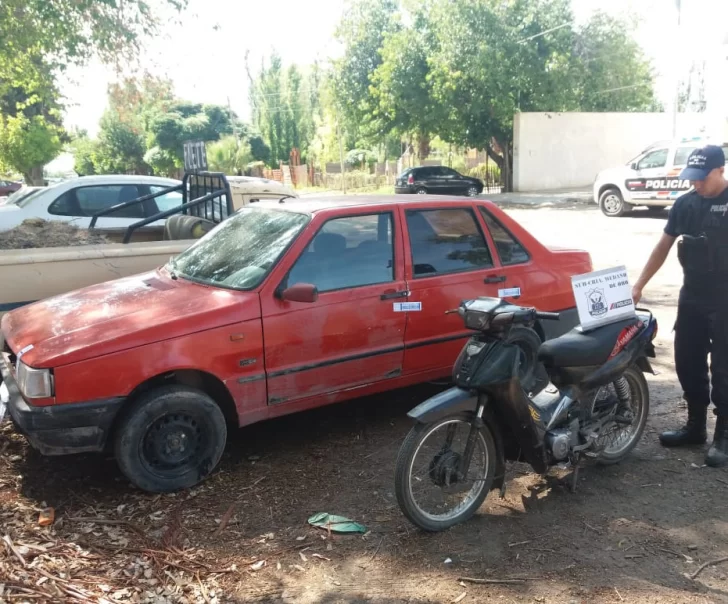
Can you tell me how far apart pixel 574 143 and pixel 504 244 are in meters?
25.6

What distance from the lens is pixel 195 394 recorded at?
12.8 ft

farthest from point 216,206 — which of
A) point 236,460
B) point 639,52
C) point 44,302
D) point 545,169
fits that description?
point 639,52

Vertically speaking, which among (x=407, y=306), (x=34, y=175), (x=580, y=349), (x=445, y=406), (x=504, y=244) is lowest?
(x=445, y=406)

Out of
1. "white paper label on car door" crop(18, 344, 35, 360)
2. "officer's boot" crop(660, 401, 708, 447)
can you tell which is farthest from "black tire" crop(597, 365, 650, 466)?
"white paper label on car door" crop(18, 344, 35, 360)

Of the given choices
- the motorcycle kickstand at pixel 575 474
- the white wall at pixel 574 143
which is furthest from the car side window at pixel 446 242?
the white wall at pixel 574 143

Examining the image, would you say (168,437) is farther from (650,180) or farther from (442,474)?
(650,180)

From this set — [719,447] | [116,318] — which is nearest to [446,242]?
[719,447]

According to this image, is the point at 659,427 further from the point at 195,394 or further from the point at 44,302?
the point at 44,302

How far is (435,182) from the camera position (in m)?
27.7

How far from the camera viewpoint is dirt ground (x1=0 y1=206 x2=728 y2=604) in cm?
307

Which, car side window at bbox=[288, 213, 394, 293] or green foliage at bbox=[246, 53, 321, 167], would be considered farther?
green foliage at bbox=[246, 53, 321, 167]

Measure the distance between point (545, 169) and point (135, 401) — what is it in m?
26.9

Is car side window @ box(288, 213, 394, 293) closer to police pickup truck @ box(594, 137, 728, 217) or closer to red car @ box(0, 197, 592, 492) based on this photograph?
red car @ box(0, 197, 592, 492)

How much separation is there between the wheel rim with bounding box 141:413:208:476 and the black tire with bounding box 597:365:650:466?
7.78 ft
